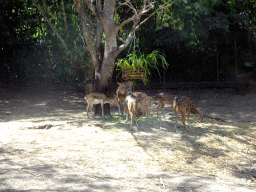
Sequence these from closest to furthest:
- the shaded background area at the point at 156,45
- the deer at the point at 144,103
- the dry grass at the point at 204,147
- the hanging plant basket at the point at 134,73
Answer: the dry grass at the point at 204,147
the hanging plant basket at the point at 134,73
the deer at the point at 144,103
the shaded background area at the point at 156,45

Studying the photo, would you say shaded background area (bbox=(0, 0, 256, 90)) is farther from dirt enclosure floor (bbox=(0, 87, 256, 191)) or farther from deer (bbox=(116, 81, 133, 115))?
dirt enclosure floor (bbox=(0, 87, 256, 191))

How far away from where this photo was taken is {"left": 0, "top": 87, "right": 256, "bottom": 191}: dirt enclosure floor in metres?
4.19

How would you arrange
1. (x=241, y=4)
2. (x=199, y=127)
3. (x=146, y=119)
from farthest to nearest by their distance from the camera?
(x=241, y=4) → (x=146, y=119) → (x=199, y=127)

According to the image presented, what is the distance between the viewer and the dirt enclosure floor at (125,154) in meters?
4.19

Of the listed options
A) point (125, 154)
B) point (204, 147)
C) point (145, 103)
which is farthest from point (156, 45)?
point (125, 154)

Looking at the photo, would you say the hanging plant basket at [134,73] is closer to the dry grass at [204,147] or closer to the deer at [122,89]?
the deer at [122,89]

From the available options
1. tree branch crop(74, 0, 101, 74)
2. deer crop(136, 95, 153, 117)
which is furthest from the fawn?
tree branch crop(74, 0, 101, 74)

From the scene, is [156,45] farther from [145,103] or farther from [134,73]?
[134,73]

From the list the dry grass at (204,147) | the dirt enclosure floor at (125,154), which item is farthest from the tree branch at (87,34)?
the dry grass at (204,147)

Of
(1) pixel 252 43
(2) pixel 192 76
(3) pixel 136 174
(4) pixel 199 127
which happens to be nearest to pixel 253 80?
(1) pixel 252 43

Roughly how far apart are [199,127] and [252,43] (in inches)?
373

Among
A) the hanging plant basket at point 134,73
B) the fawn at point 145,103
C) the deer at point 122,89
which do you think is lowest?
the fawn at point 145,103

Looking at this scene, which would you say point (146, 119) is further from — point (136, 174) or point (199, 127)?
point (136, 174)

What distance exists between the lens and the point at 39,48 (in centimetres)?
Answer: 1609
